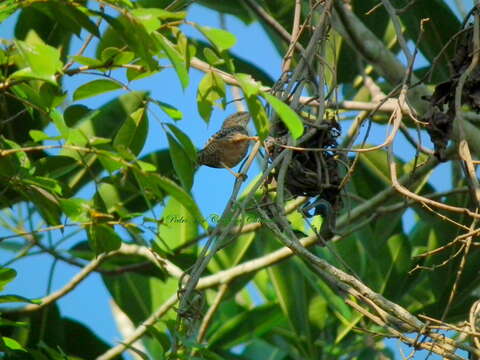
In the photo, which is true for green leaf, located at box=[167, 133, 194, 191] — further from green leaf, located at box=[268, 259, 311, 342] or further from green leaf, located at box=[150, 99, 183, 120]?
green leaf, located at box=[268, 259, 311, 342]

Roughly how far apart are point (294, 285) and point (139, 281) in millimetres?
687

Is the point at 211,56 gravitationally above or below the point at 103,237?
above

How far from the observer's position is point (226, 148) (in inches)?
84.7

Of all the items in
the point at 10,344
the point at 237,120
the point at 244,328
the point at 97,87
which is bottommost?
the point at 244,328

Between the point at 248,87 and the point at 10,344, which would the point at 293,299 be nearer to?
the point at 10,344

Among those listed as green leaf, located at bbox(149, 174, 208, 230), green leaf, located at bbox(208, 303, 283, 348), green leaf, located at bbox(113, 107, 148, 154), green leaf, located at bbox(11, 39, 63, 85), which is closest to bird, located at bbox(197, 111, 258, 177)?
green leaf, located at bbox(113, 107, 148, 154)

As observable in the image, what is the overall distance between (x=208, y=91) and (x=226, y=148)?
37 cm

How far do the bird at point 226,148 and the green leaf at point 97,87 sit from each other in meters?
0.40

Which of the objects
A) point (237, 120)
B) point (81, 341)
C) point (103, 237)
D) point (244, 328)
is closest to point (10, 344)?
point (103, 237)

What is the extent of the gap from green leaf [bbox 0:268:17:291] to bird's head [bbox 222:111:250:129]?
669mm

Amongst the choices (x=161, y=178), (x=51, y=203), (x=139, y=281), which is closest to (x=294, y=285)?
(x=139, y=281)

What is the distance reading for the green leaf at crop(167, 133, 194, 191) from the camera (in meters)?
1.80

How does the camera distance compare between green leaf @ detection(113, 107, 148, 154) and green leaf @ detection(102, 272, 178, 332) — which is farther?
green leaf @ detection(102, 272, 178, 332)

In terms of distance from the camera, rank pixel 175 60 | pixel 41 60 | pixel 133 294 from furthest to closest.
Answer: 1. pixel 133 294
2. pixel 175 60
3. pixel 41 60
